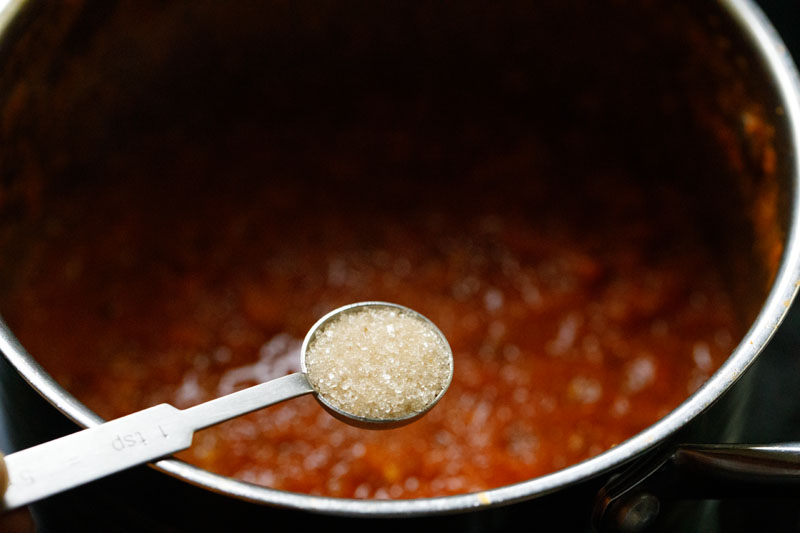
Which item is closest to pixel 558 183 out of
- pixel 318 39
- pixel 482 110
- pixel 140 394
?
pixel 482 110

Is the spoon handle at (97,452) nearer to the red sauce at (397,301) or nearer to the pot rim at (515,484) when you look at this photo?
the pot rim at (515,484)

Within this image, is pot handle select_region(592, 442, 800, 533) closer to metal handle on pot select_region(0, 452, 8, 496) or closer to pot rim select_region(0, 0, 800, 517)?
pot rim select_region(0, 0, 800, 517)

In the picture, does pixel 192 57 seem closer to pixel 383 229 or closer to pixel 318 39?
pixel 318 39

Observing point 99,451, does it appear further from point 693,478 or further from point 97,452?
point 693,478

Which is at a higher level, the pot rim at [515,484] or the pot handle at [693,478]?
the pot rim at [515,484]

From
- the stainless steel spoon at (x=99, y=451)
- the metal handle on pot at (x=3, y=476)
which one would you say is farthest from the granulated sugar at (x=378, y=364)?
the metal handle on pot at (x=3, y=476)
